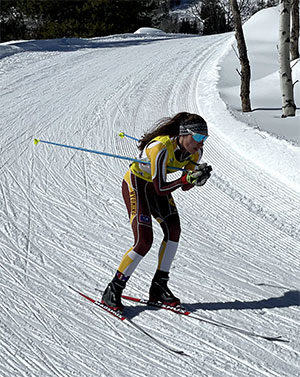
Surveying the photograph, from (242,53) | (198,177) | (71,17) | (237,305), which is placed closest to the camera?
(198,177)

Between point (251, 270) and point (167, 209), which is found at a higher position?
point (167, 209)

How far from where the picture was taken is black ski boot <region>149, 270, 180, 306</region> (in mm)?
4438

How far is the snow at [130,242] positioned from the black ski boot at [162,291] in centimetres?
11

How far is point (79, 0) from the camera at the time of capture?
1369 inches

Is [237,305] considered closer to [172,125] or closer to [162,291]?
[162,291]

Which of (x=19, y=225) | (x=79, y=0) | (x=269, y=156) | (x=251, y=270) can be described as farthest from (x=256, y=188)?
(x=79, y=0)

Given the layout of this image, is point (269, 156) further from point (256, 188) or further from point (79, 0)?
point (79, 0)

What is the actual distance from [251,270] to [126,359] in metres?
1.78

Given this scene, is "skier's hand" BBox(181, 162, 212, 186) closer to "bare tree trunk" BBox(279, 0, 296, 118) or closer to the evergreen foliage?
"bare tree trunk" BBox(279, 0, 296, 118)

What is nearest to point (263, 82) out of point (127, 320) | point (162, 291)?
point (162, 291)

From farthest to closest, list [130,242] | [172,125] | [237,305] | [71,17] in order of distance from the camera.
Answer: [71,17], [130,242], [237,305], [172,125]

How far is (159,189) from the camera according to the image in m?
4.07

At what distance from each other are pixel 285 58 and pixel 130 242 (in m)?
6.51

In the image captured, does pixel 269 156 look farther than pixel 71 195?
Yes
